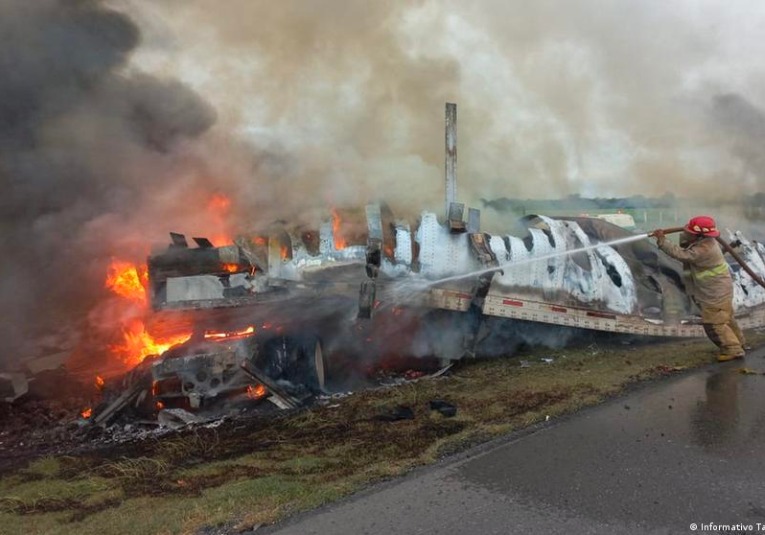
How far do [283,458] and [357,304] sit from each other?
2174 millimetres

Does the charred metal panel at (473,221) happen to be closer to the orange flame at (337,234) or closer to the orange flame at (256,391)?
the orange flame at (337,234)

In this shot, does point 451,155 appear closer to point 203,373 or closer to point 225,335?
point 225,335

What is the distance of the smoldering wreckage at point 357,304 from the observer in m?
4.77

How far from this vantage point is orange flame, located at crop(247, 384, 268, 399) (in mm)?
4879

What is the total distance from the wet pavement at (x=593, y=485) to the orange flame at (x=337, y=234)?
2839 millimetres

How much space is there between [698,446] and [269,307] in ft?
11.7

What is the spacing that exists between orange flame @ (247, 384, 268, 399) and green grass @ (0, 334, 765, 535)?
0.44 metres

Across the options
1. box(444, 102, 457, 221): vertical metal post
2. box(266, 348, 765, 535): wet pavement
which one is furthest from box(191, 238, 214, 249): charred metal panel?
box(266, 348, 765, 535): wet pavement

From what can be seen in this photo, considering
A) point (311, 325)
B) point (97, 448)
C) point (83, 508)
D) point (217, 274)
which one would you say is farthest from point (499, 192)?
point (83, 508)

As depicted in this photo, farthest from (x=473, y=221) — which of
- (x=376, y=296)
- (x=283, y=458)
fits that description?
(x=283, y=458)

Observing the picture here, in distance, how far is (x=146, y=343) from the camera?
16.9ft

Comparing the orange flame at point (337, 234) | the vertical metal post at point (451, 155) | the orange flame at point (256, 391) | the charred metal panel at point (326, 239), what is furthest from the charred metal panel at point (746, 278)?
the orange flame at point (256, 391)

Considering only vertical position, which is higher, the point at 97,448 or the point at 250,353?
the point at 250,353

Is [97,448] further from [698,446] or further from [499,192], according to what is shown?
[499,192]
